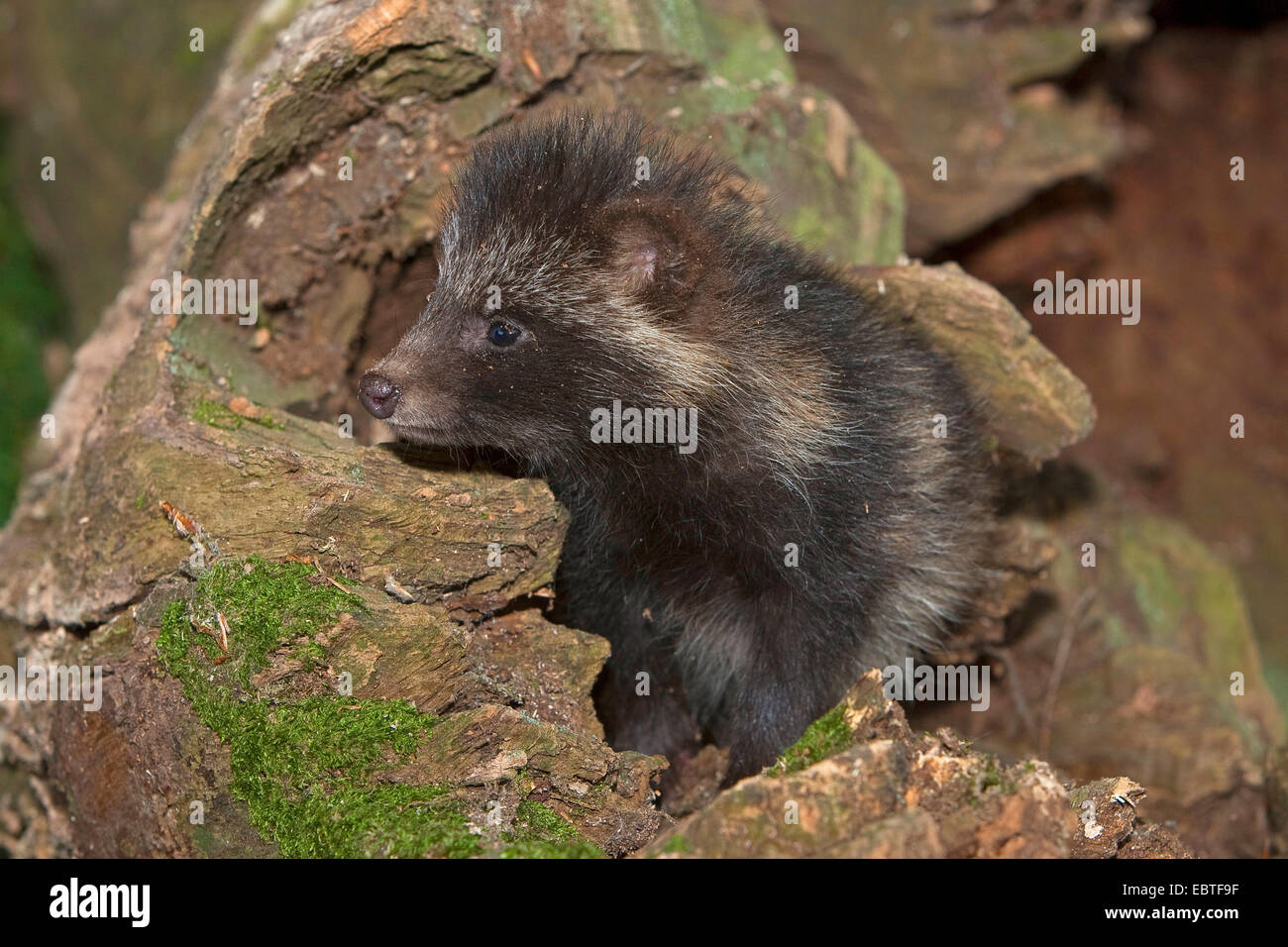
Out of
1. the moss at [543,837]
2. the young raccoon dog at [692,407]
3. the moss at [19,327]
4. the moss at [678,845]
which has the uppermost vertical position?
the moss at [19,327]

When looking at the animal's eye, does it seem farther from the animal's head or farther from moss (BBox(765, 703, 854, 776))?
moss (BBox(765, 703, 854, 776))

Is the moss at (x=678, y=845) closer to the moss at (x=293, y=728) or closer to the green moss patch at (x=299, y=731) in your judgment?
the green moss patch at (x=299, y=731)

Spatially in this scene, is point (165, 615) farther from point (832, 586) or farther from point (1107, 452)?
point (1107, 452)

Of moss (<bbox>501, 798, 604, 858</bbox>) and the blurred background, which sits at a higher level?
the blurred background

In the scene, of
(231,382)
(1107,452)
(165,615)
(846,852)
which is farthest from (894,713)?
(1107,452)

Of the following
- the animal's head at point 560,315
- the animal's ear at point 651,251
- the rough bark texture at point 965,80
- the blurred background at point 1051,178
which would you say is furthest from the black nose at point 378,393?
the rough bark texture at point 965,80

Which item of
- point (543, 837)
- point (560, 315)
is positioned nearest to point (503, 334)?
point (560, 315)

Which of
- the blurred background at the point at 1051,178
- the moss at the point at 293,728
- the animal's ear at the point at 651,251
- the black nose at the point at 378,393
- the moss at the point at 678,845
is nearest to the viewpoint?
the moss at the point at 678,845

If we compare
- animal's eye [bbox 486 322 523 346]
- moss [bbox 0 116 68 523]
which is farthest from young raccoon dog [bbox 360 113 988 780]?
moss [bbox 0 116 68 523]
